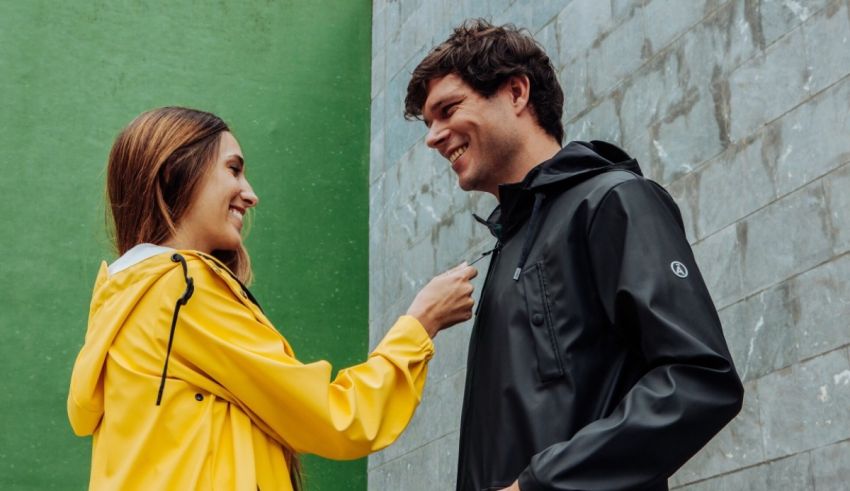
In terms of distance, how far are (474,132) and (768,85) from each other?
3.90ft

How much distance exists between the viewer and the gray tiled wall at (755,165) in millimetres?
2785

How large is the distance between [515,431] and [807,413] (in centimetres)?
125

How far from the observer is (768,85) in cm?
311

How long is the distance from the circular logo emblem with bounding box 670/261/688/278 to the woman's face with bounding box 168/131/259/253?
34.9 inches

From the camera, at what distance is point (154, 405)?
1.97 meters

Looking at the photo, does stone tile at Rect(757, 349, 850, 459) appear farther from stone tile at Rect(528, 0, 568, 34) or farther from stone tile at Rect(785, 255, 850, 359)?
stone tile at Rect(528, 0, 568, 34)

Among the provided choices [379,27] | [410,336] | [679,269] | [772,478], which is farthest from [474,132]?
[379,27]

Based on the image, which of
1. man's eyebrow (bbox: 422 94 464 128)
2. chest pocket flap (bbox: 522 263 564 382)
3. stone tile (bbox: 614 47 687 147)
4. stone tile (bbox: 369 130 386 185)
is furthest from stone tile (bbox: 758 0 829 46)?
stone tile (bbox: 369 130 386 185)

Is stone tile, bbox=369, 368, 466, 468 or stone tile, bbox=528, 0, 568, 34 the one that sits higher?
stone tile, bbox=528, 0, 568, 34

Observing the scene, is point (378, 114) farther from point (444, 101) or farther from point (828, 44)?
point (444, 101)

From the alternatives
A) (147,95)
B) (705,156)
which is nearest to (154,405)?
(705,156)

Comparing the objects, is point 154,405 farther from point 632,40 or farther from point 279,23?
point 279,23

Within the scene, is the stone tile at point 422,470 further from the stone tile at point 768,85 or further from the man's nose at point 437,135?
the man's nose at point 437,135

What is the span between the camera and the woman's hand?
2.17m
